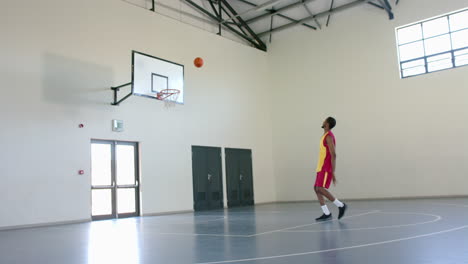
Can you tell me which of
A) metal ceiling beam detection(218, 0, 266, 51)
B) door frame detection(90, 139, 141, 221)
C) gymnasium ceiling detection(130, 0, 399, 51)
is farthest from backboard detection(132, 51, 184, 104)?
metal ceiling beam detection(218, 0, 266, 51)

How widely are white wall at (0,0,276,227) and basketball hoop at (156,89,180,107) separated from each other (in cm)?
33

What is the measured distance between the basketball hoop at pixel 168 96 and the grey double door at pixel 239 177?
3.09 m

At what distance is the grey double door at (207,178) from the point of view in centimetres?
1309

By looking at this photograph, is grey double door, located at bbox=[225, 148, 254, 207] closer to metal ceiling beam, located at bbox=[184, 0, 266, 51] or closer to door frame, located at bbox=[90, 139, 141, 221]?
door frame, located at bbox=[90, 139, 141, 221]

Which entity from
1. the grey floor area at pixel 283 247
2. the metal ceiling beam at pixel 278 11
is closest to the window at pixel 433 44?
the metal ceiling beam at pixel 278 11

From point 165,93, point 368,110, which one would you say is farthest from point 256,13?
point 165,93

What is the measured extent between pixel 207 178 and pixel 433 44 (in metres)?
8.52

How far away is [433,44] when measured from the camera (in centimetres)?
1307

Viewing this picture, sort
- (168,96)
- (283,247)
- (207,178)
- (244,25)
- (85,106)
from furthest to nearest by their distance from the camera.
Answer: (244,25) < (207,178) < (168,96) < (85,106) < (283,247)

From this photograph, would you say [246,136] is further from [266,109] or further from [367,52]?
[367,52]

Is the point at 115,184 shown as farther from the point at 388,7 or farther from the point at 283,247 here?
the point at 388,7

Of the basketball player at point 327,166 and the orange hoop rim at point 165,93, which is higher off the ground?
the orange hoop rim at point 165,93

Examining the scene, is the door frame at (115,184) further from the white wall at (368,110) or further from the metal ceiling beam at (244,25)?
the white wall at (368,110)

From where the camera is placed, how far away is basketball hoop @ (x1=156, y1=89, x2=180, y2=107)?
36.2ft
